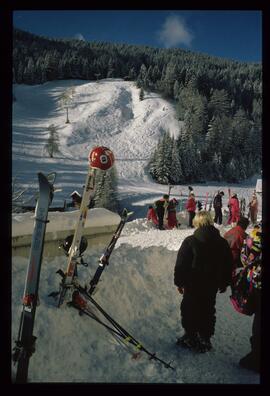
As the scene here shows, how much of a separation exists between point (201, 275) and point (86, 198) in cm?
178

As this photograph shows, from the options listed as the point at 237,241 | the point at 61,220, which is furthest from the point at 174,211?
the point at 61,220

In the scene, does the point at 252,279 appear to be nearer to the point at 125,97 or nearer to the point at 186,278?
the point at 186,278

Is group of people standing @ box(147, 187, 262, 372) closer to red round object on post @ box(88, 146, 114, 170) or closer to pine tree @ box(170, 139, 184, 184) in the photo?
red round object on post @ box(88, 146, 114, 170)

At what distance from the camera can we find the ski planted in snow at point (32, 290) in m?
3.56

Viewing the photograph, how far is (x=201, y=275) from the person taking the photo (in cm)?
431

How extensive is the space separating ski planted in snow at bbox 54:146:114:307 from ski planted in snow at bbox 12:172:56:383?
0.73 meters

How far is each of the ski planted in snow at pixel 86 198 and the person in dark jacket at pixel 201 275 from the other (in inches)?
53.7

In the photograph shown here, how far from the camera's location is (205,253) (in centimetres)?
427

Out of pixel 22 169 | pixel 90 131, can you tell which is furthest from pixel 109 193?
pixel 90 131

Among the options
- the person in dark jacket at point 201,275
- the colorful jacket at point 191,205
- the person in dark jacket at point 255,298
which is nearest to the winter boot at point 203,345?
the person in dark jacket at point 201,275

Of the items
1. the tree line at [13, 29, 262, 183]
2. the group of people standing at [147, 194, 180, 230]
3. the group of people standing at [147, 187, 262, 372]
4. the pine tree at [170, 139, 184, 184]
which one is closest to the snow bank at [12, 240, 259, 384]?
the group of people standing at [147, 187, 262, 372]

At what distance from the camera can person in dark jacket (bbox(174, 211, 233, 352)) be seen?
426 cm

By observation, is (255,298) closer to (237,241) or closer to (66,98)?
(237,241)

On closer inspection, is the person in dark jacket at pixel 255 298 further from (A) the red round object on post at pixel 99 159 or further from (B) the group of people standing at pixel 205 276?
(A) the red round object on post at pixel 99 159
